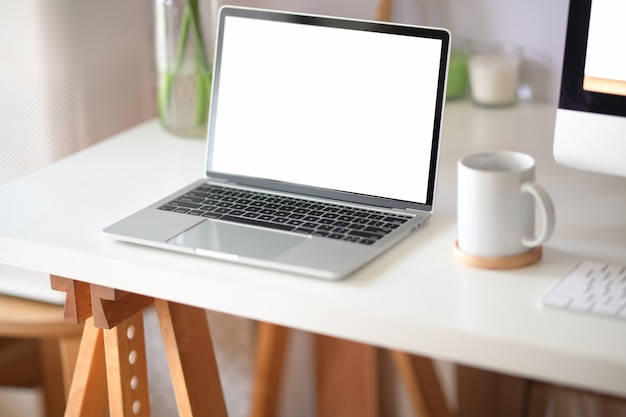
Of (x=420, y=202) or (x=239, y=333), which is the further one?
(x=239, y=333)

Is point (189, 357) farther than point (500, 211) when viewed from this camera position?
Yes

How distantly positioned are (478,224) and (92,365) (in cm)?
53

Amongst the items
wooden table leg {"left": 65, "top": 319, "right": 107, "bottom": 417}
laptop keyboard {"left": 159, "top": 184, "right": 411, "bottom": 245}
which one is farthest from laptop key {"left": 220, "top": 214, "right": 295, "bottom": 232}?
wooden table leg {"left": 65, "top": 319, "right": 107, "bottom": 417}

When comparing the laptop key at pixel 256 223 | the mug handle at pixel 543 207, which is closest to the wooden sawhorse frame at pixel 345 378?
the laptop key at pixel 256 223

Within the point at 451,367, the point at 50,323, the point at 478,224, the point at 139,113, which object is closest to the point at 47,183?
the point at 50,323

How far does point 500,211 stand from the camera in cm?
93

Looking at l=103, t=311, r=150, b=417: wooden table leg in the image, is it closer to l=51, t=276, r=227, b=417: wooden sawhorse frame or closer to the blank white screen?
l=51, t=276, r=227, b=417: wooden sawhorse frame

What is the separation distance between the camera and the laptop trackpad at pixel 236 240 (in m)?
0.97

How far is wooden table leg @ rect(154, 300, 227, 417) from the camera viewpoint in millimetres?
1126

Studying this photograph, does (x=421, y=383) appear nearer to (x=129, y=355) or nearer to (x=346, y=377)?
(x=346, y=377)

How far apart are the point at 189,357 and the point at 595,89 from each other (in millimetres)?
574

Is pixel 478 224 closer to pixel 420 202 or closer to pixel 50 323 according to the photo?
pixel 420 202

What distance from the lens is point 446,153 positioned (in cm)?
130

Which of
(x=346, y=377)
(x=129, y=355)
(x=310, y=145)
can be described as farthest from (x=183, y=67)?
(x=346, y=377)
